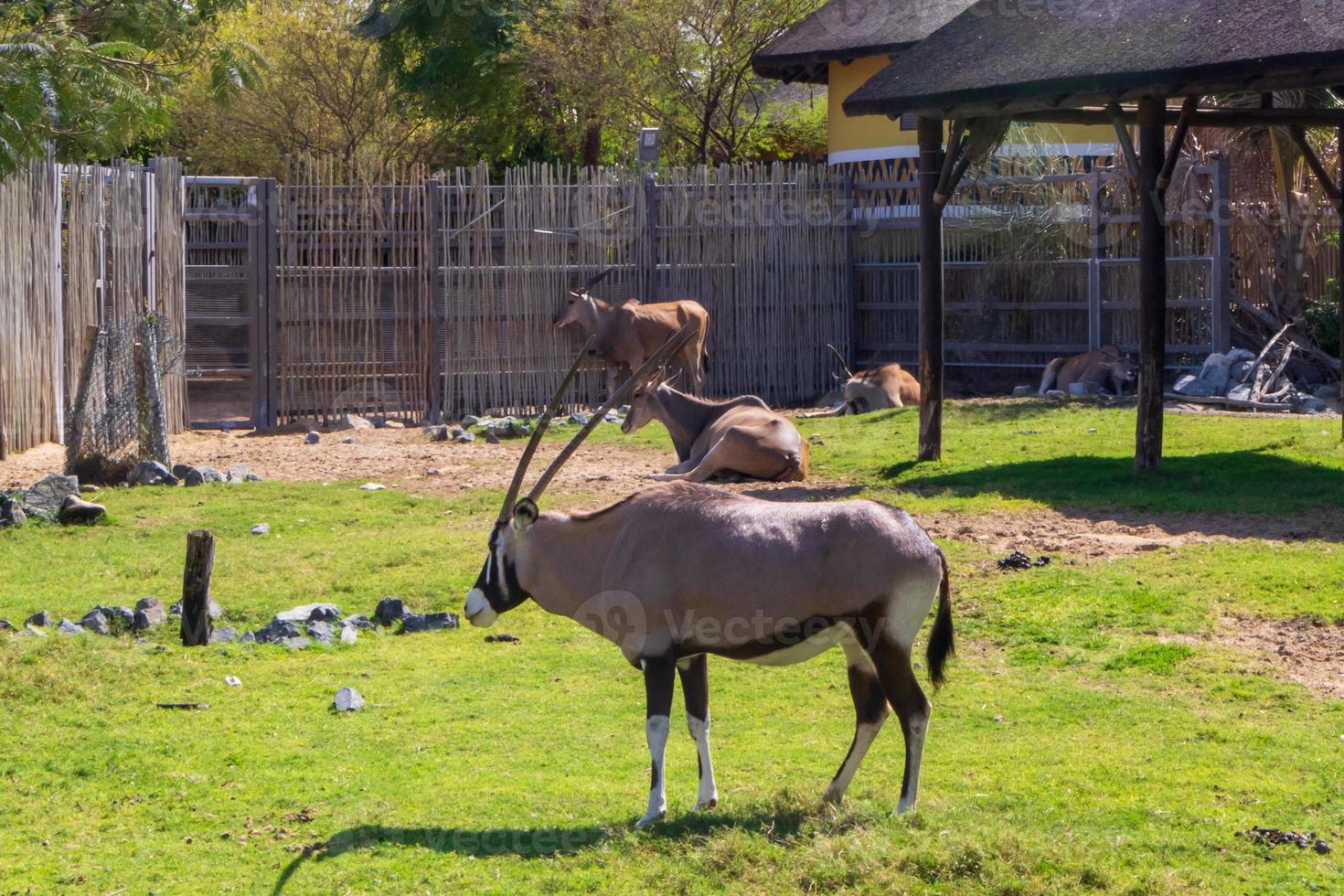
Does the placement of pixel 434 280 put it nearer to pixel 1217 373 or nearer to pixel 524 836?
pixel 1217 373

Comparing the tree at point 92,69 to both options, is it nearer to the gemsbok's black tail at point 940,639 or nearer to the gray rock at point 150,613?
the gray rock at point 150,613

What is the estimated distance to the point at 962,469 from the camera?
13078 mm

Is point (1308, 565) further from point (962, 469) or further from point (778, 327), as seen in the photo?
point (778, 327)

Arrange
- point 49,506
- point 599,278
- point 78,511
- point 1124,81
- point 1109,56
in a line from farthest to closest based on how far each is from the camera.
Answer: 1. point 599,278
2. point 1109,56
3. point 1124,81
4. point 49,506
5. point 78,511

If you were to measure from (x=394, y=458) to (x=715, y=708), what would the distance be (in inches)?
335

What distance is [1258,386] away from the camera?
55.1ft

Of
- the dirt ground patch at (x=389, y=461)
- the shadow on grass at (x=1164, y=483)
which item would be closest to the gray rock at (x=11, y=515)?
the dirt ground patch at (x=389, y=461)

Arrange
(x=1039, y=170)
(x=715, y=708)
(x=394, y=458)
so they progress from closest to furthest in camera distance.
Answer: (x=715, y=708) < (x=394, y=458) < (x=1039, y=170)

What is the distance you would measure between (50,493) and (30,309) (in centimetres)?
370

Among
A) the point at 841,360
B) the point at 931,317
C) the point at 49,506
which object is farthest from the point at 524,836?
the point at 841,360

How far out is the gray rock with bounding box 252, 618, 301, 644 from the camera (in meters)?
8.63

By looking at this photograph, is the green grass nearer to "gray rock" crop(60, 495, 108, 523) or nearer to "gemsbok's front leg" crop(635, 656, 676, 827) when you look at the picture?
"gemsbok's front leg" crop(635, 656, 676, 827)

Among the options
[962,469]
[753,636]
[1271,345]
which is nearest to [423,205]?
[962,469]

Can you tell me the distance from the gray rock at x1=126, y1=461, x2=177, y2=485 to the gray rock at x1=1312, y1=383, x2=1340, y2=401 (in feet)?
40.5
